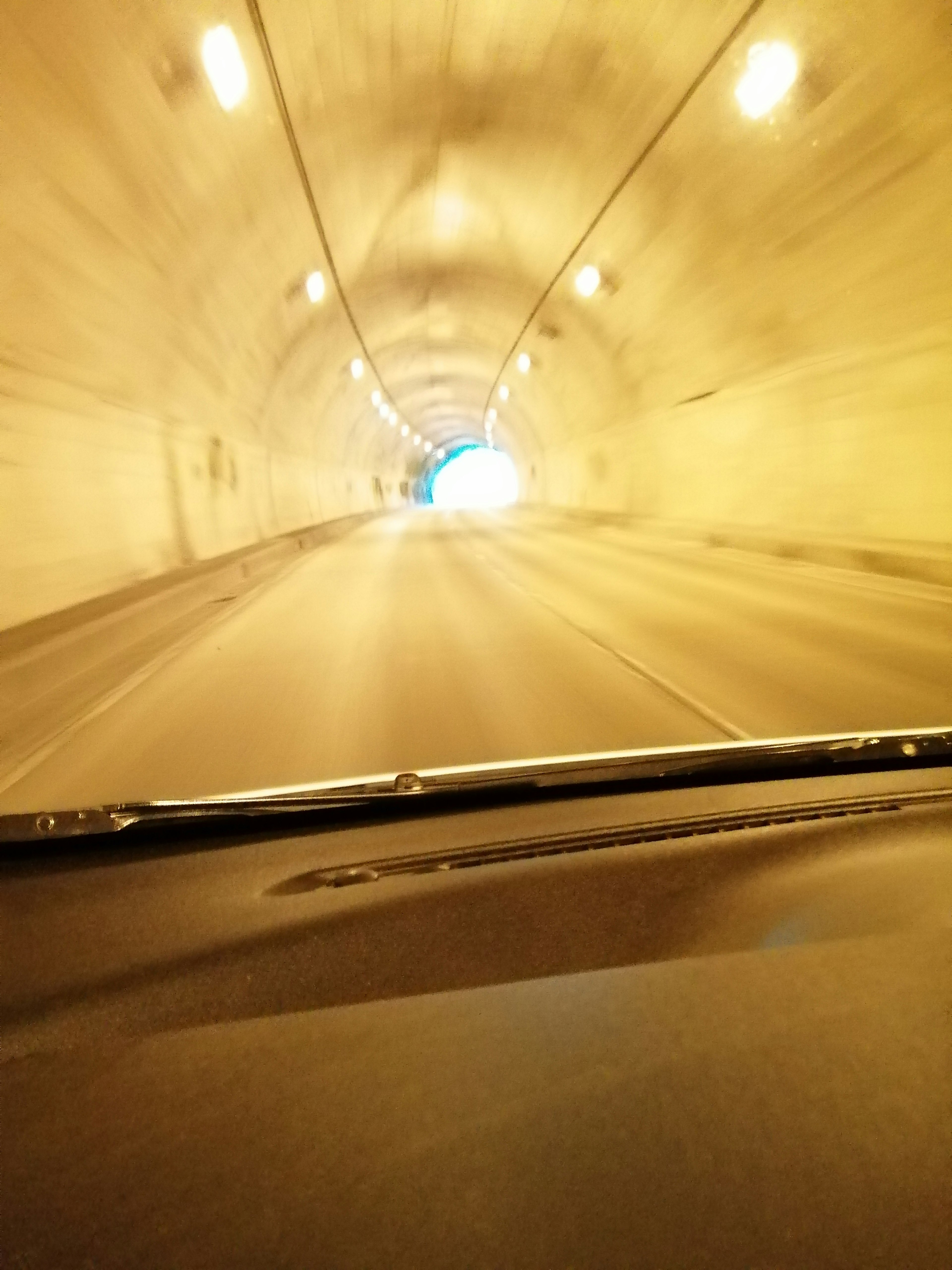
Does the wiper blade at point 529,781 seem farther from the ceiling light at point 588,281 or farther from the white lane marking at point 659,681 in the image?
the ceiling light at point 588,281

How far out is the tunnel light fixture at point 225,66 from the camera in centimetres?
817

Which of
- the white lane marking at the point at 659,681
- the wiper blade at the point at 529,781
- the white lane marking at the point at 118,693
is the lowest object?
the white lane marking at the point at 659,681

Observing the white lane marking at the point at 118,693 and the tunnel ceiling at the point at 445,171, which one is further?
the tunnel ceiling at the point at 445,171

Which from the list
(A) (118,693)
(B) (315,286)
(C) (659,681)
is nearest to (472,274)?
(B) (315,286)

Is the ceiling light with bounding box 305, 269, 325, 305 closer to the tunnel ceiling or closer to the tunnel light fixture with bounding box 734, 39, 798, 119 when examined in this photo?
the tunnel ceiling

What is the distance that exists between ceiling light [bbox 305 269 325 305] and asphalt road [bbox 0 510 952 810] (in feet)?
20.5

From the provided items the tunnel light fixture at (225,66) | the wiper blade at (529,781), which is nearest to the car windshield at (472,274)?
the tunnel light fixture at (225,66)

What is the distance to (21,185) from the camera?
298 inches

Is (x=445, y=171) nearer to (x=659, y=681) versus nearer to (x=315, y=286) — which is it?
(x=315, y=286)

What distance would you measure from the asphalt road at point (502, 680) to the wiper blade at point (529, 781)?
2.35 feet

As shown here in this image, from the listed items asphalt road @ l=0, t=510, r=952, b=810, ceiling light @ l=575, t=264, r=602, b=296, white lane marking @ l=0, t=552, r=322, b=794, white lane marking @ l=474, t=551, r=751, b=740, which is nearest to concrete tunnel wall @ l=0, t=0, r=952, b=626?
ceiling light @ l=575, t=264, r=602, b=296

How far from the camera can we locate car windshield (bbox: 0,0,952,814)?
6266 mm

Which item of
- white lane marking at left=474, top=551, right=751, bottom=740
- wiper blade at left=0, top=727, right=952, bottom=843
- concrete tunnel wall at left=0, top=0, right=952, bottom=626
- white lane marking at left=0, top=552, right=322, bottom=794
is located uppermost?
concrete tunnel wall at left=0, top=0, right=952, bottom=626

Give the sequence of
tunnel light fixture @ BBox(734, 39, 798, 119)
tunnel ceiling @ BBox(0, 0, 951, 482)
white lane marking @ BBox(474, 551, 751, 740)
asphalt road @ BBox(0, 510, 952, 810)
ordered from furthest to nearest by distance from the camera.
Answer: tunnel light fixture @ BBox(734, 39, 798, 119) → tunnel ceiling @ BBox(0, 0, 951, 482) → white lane marking @ BBox(474, 551, 751, 740) → asphalt road @ BBox(0, 510, 952, 810)
